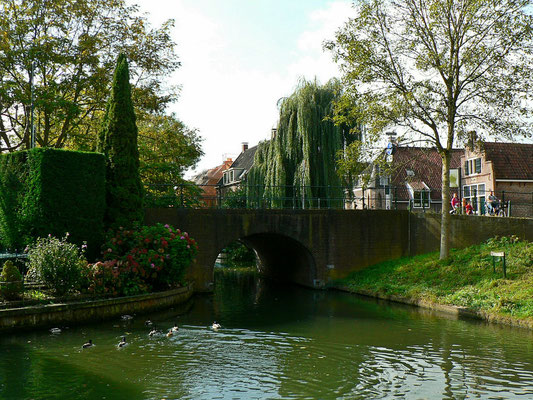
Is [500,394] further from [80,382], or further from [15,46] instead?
[15,46]

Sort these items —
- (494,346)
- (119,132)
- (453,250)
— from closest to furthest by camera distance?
(494,346) < (119,132) < (453,250)

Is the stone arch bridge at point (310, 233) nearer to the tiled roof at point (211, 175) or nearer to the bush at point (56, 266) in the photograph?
the bush at point (56, 266)

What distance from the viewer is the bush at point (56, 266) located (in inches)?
545

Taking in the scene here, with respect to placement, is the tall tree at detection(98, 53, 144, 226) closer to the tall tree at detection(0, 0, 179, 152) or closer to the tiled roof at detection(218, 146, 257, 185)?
the tall tree at detection(0, 0, 179, 152)

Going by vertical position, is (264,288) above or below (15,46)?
below

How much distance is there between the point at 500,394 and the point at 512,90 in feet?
47.4

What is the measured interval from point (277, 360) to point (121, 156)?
1071 cm

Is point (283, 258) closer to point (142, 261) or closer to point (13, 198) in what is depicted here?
point (142, 261)

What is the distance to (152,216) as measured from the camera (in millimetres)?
21016

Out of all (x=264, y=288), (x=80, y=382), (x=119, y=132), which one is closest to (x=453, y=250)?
(x=264, y=288)

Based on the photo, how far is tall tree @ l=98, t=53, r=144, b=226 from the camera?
18172mm

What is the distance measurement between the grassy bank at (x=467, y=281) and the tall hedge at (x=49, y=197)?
10.6 meters

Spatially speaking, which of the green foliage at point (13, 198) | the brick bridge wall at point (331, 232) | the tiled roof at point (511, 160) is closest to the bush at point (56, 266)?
the green foliage at point (13, 198)

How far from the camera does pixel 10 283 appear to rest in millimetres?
12805
